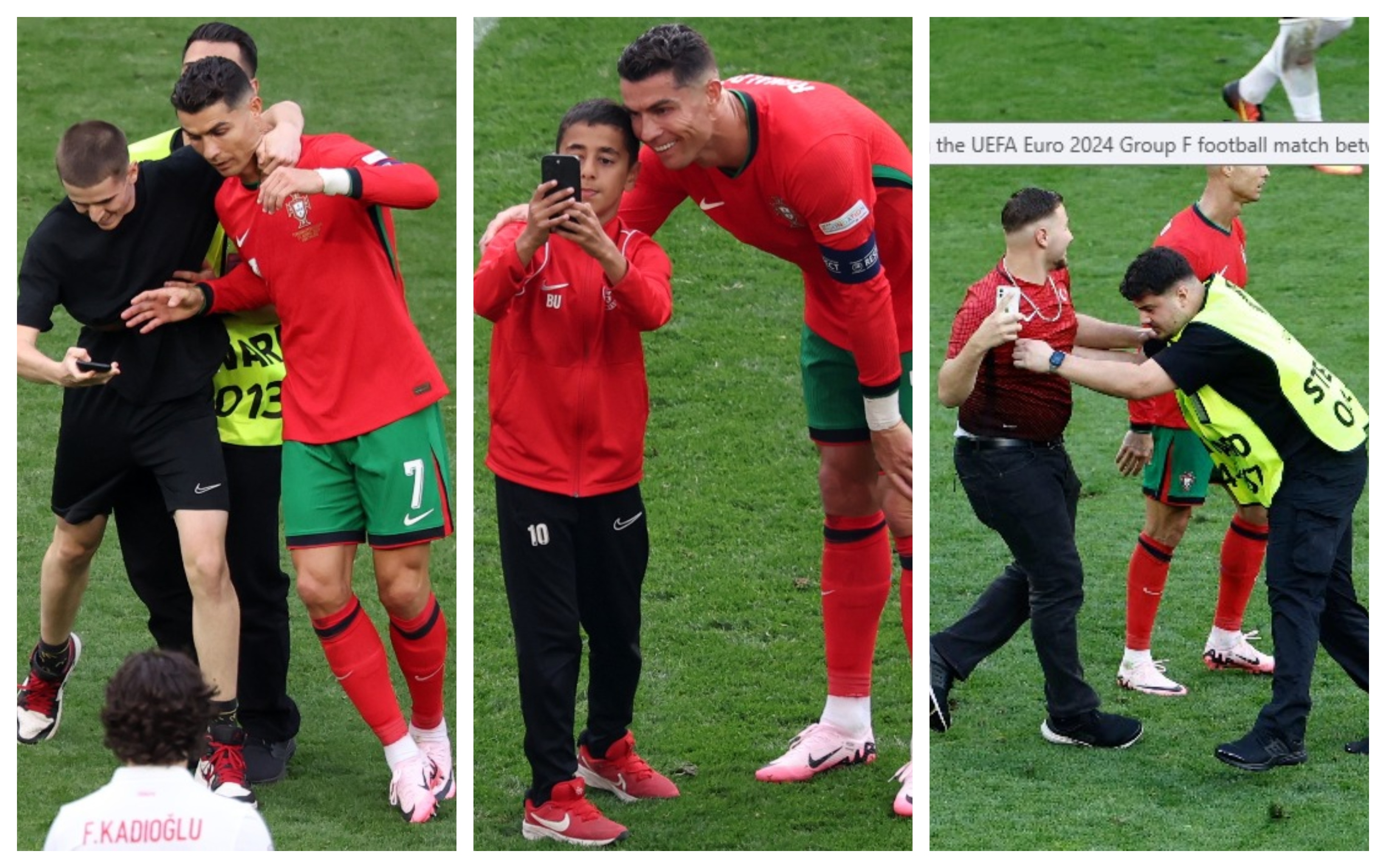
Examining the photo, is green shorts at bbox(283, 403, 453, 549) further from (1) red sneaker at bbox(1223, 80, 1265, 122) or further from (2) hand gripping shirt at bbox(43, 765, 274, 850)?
(1) red sneaker at bbox(1223, 80, 1265, 122)

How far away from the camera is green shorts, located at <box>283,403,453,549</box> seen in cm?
474

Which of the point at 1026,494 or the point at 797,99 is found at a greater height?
the point at 797,99

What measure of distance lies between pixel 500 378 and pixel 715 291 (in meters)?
1.86

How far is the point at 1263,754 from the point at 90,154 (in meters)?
3.13

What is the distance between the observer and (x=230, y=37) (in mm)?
5152

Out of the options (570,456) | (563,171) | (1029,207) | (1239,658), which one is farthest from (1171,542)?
(563,171)

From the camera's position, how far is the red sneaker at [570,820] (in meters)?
4.67

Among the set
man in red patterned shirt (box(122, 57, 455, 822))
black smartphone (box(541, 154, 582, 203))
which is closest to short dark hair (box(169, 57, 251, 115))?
man in red patterned shirt (box(122, 57, 455, 822))

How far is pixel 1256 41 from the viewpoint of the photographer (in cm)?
530

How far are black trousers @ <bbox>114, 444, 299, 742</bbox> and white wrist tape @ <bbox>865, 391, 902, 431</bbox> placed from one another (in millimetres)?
1454

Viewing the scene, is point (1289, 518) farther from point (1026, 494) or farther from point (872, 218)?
point (872, 218)

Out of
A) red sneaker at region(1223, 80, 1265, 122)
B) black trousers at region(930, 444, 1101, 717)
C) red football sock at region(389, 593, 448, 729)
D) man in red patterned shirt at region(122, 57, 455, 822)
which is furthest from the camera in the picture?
black trousers at region(930, 444, 1101, 717)

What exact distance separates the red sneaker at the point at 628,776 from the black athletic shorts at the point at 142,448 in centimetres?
108
